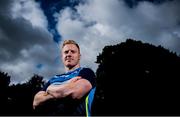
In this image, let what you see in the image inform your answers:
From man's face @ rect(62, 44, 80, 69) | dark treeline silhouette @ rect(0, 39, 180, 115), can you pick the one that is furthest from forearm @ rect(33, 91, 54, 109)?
dark treeline silhouette @ rect(0, 39, 180, 115)

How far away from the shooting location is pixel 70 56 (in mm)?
4062

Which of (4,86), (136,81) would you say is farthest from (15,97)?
(136,81)

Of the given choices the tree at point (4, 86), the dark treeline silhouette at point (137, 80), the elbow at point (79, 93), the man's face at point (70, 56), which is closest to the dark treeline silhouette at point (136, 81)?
the dark treeline silhouette at point (137, 80)

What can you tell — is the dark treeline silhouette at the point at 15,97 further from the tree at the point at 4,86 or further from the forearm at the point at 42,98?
the forearm at the point at 42,98

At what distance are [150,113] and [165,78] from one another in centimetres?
596

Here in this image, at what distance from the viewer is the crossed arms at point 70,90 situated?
12.3 feet

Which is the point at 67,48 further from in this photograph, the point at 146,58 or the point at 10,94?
the point at 10,94

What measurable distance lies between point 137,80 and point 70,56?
41701 mm

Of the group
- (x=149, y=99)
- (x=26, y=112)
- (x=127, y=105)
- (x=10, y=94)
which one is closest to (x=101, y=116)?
(x=127, y=105)

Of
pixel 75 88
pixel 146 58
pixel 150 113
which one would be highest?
pixel 146 58

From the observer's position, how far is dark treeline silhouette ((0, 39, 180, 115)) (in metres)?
42.4

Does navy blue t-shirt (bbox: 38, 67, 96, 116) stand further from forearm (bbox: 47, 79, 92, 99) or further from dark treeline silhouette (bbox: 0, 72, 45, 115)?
dark treeline silhouette (bbox: 0, 72, 45, 115)

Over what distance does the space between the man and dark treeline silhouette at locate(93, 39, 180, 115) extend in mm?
37666

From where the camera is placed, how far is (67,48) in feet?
13.5
